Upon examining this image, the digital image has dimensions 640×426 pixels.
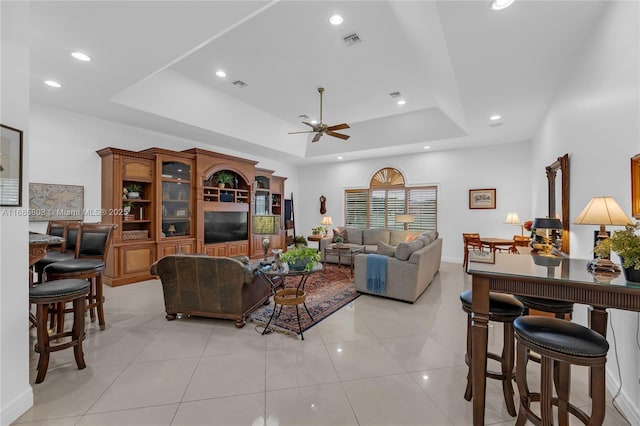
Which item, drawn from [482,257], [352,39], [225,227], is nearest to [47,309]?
[482,257]

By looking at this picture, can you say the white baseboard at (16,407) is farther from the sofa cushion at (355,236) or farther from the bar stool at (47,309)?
the sofa cushion at (355,236)

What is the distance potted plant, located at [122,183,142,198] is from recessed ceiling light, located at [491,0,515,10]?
5.65m

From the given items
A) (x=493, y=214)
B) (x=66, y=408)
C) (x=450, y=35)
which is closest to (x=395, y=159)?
(x=493, y=214)

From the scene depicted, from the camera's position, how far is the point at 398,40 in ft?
11.1

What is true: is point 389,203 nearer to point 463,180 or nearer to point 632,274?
point 463,180

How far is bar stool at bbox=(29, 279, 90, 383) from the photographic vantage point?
2.11m

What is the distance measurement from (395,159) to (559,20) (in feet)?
18.2

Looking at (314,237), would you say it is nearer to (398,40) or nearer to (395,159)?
(395,159)

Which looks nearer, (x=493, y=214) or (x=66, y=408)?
(x=66, y=408)

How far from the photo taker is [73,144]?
4531mm

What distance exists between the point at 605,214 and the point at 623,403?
1.31 metres

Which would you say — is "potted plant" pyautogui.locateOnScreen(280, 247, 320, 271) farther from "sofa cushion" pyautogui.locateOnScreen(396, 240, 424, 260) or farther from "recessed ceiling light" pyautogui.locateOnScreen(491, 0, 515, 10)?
"recessed ceiling light" pyautogui.locateOnScreen(491, 0, 515, 10)

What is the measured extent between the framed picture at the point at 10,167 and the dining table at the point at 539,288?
2.90 meters

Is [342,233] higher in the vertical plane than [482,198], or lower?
lower
